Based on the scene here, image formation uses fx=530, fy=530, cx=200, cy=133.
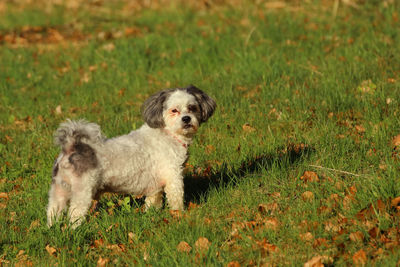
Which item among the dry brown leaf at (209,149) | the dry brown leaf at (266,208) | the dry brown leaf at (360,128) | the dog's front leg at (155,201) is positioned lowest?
the dog's front leg at (155,201)

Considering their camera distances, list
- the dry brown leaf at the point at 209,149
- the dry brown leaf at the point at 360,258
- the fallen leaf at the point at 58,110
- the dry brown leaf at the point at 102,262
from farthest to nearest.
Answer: the fallen leaf at the point at 58,110, the dry brown leaf at the point at 209,149, the dry brown leaf at the point at 102,262, the dry brown leaf at the point at 360,258

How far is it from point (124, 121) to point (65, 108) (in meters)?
1.63

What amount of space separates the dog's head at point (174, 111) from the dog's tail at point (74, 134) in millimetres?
819

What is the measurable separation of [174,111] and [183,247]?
5.69ft

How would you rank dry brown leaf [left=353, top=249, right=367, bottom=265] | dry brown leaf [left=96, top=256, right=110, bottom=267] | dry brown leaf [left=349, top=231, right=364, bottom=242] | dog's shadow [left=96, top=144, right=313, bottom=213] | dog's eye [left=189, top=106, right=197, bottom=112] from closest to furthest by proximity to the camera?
→ 1. dry brown leaf [left=353, top=249, right=367, bottom=265]
2. dry brown leaf [left=349, top=231, right=364, bottom=242]
3. dry brown leaf [left=96, top=256, right=110, bottom=267]
4. dog's eye [left=189, top=106, right=197, bottom=112]
5. dog's shadow [left=96, top=144, right=313, bottom=213]

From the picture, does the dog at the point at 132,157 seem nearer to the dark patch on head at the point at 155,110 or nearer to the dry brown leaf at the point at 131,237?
the dark patch on head at the point at 155,110

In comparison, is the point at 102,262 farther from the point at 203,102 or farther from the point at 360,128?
the point at 360,128

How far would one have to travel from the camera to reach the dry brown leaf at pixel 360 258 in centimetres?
449

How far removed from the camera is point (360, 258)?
4.51 m

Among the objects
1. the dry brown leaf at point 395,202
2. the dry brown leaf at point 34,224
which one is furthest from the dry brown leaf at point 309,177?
the dry brown leaf at point 34,224

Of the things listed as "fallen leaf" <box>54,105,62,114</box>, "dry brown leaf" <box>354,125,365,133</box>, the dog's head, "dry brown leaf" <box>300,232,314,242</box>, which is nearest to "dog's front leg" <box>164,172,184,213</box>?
the dog's head

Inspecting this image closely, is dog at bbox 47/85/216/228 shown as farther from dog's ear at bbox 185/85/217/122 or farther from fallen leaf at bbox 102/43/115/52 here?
fallen leaf at bbox 102/43/115/52

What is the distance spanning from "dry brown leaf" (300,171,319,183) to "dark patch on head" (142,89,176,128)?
5.81 ft

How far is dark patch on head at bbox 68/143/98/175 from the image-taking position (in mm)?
5383
